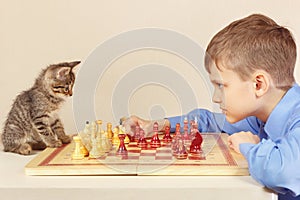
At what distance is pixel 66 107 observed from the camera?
1445 mm

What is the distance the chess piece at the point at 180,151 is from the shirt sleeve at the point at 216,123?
0.90 feet

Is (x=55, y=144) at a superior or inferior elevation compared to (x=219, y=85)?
inferior

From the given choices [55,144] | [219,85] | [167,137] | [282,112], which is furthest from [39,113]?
[282,112]

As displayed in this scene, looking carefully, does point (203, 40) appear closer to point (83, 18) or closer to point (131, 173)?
point (83, 18)

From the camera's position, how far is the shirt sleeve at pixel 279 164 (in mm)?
772

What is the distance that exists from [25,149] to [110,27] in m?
0.51

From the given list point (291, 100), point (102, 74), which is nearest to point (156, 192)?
point (291, 100)

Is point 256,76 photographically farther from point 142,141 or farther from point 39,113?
point 39,113

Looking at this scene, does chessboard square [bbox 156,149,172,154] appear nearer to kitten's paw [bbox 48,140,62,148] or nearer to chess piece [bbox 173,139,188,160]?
chess piece [bbox 173,139,188,160]

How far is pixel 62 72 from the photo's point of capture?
107 centimetres

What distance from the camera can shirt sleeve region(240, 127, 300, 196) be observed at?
0.77m

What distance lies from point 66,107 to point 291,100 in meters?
0.70

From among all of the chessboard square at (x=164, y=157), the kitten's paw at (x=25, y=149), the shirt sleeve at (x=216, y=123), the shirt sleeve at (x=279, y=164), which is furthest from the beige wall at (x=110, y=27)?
the shirt sleeve at (x=279, y=164)

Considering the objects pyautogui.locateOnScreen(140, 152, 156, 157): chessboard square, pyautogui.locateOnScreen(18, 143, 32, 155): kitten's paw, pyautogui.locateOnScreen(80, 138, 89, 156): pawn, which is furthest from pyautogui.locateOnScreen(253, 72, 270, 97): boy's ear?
pyautogui.locateOnScreen(18, 143, 32, 155): kitten's paw
